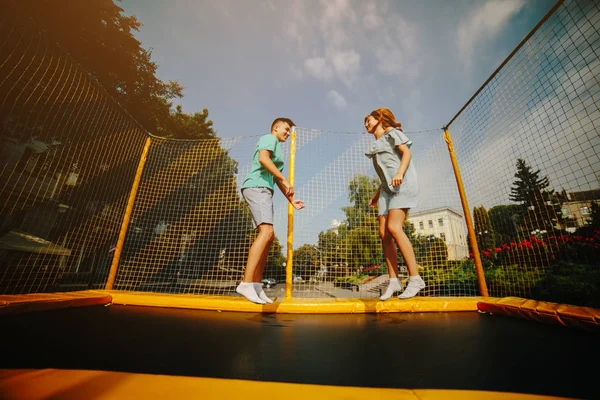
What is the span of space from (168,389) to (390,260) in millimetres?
1871

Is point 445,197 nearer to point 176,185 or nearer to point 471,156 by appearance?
point 471,156

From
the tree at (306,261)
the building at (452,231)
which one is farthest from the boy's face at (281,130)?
the building at (452,231)

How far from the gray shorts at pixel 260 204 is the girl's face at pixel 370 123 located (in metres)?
1.33

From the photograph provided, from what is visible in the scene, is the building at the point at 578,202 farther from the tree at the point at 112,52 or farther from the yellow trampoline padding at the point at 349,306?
the tree at the point at 112,52

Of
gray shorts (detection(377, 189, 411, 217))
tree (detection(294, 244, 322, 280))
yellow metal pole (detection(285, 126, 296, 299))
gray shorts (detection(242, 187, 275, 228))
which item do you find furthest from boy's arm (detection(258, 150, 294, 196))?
tree (detection(294, 244, 322, 280))

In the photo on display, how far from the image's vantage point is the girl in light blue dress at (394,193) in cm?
185

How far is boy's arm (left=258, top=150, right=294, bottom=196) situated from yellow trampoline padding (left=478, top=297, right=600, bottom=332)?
6.42 feet

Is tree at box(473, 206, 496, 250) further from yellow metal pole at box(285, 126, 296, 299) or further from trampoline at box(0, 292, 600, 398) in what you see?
yellow metal pole at box(285, 126, 296, 299)

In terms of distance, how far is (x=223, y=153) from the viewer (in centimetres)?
440

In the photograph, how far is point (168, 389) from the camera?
0.56m

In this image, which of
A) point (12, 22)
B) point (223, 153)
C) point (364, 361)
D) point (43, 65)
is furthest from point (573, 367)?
point (12, 22)

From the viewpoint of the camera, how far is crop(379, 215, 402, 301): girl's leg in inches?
77.7

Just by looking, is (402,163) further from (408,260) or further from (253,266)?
(253,266)

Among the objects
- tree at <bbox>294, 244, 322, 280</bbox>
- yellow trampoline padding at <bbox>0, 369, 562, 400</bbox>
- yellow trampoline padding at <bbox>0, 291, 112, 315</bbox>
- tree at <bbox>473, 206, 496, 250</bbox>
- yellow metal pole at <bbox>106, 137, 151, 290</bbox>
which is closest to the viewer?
yellow trampoline padding at <bbox>0, 369, 562, 400</bbox>
